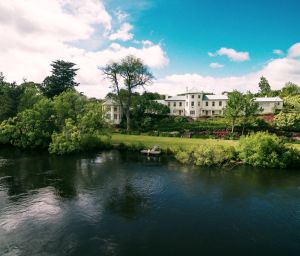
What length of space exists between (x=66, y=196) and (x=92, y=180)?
5021 millimetres

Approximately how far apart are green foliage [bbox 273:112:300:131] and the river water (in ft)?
84.1

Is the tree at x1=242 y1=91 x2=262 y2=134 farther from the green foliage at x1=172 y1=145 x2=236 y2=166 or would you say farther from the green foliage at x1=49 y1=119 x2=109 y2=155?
the green foliage at x1=49 y1=119 x2=109 y2=155

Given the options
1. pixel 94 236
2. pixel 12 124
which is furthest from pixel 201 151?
pixel 12 124

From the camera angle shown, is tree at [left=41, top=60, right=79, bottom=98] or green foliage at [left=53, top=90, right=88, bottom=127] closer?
green foliage at [left=53, top=90, right=88, bottom=127]

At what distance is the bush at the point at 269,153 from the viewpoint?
34969mm

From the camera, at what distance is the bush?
1377 inches

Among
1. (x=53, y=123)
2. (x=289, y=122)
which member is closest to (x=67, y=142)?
(x=53, y=123)

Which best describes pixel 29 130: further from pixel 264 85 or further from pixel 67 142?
pixel 264 85

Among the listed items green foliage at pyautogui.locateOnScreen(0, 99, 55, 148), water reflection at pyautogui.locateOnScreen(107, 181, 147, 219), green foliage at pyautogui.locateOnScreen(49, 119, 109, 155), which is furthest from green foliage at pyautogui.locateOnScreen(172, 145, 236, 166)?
green foliage at pyautogui.locateOnScreen(0, 99, 55, 148)

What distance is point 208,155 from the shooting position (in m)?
36.2

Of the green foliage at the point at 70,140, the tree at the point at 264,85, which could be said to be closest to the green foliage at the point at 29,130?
the green foliage at the point at 70,140

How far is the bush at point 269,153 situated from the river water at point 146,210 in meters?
1.84

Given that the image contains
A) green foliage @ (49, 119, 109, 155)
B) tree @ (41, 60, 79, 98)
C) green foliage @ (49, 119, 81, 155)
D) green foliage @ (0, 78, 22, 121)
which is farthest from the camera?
tree @ (41, 60, 79, 98)

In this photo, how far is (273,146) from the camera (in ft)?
116
